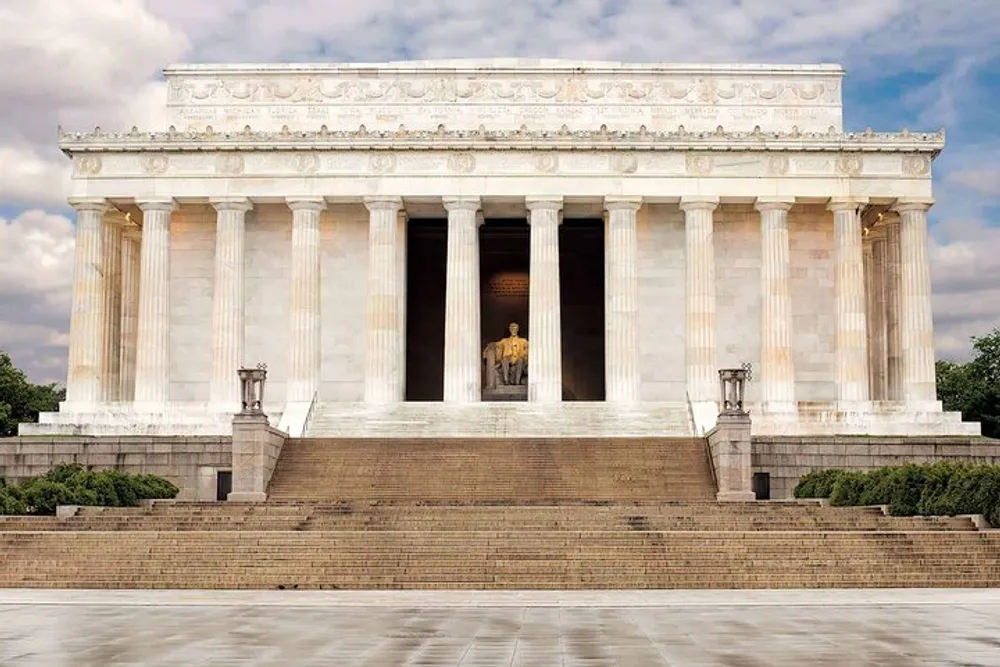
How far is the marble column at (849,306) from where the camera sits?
59094 millimetres

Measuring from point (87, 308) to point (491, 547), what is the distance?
113ft

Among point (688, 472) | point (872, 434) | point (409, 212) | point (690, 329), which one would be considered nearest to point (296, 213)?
point (409, 212)

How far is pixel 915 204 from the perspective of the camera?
5950cm

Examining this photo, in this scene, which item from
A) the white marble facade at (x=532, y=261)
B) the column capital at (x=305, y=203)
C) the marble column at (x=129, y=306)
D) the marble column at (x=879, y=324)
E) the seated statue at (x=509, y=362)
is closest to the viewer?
the white marble facade at (x=532, y=261)

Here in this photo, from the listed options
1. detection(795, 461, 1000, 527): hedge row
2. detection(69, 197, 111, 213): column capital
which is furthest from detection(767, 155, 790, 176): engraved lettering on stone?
detection(69, 197, 111, 213): column capital

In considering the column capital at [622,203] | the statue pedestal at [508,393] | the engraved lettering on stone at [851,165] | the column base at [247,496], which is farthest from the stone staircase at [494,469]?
the engraved lettering on stone at [851,165]

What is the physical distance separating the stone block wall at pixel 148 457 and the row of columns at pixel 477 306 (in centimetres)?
1057

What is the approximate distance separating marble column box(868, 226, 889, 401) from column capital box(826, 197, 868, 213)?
3.94 m

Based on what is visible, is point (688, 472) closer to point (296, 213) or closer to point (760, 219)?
point (760, 219)

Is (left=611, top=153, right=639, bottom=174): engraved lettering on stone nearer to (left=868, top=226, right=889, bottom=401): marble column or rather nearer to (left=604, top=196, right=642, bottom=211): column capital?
(left=604, top=196, right=642, bottom=211): column capital

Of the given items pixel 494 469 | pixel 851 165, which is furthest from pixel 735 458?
pixel 851 165

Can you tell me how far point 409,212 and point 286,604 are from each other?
130 feet

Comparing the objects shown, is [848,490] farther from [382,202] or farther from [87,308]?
[87,308]

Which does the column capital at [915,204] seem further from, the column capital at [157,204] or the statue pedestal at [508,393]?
the column capital at [157,204]
